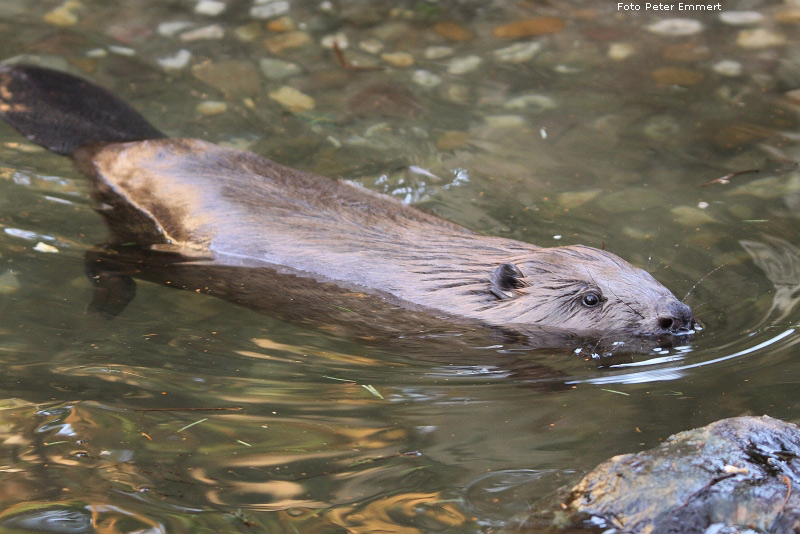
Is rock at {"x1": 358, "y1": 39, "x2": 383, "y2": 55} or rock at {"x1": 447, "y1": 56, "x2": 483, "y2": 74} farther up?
rock at {"x1": 358, "y1": 39, "x2": 383, "y2": 55}

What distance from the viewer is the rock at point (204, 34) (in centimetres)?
659

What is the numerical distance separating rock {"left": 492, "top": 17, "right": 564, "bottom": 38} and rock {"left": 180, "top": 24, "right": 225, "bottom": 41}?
81.9 inches

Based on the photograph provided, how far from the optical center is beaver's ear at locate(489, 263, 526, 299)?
12.5ft

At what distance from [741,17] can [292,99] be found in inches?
138

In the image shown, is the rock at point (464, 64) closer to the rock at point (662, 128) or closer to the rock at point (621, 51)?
the rock at point (621, 51)

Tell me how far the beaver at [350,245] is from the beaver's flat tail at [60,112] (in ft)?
0.19

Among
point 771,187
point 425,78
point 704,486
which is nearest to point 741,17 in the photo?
point 771,187

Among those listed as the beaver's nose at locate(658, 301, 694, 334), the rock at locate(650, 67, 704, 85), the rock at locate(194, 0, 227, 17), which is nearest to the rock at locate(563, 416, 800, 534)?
the beaver's nose at locate(658, 301, 694, 334)

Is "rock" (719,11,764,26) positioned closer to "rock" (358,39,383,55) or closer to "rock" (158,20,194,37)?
"rock" (358,39,383,55)

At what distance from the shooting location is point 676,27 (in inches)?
262

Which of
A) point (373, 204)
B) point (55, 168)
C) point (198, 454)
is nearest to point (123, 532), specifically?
point (198, 454)

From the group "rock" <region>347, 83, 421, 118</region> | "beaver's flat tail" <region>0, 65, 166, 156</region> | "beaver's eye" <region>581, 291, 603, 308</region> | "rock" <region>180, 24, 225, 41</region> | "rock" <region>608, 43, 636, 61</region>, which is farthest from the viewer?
"rock" <region>180, 24, 225, 41</region>

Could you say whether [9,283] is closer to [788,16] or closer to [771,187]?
[771,187]

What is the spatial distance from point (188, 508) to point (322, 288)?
1622 millimetres
